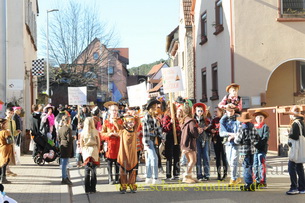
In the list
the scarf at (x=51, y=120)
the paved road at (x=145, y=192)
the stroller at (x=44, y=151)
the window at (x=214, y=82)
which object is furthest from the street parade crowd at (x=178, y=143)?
the window at (x=214, y=82)

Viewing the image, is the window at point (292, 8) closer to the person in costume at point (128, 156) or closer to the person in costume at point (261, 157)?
the person in costume at point (261, 157)

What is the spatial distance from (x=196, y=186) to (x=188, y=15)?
77.8ft

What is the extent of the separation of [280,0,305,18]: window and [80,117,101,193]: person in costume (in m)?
14.1

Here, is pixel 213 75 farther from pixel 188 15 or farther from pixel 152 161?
pixel 152 161

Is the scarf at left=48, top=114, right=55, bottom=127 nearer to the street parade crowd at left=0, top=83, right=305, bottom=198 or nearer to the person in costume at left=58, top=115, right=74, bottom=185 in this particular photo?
the street parade crowd at left=0, top=83, right=305, bottom=198

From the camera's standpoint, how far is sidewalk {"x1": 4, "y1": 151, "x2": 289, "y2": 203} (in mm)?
10383

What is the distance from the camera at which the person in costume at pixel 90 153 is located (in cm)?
1076

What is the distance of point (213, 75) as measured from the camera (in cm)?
2642

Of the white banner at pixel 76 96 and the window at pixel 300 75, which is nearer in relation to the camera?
the white banner at pixel 76 96

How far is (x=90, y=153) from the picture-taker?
10828 mm

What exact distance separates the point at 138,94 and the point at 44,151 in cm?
388

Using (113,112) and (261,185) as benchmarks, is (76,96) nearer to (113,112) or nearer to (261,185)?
(113,112)

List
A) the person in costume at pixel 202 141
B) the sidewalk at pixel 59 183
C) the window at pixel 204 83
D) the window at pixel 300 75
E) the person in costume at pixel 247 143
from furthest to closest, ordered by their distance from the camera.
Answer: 1. the window at pixel 204 83
2. the window at pixel 300 75
3. the person in costume at pixel 202 141
4. the person in costume at pixel 247 143
5. the sidewalk at pixel 59 183

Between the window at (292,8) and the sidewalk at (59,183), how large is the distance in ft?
26.9
